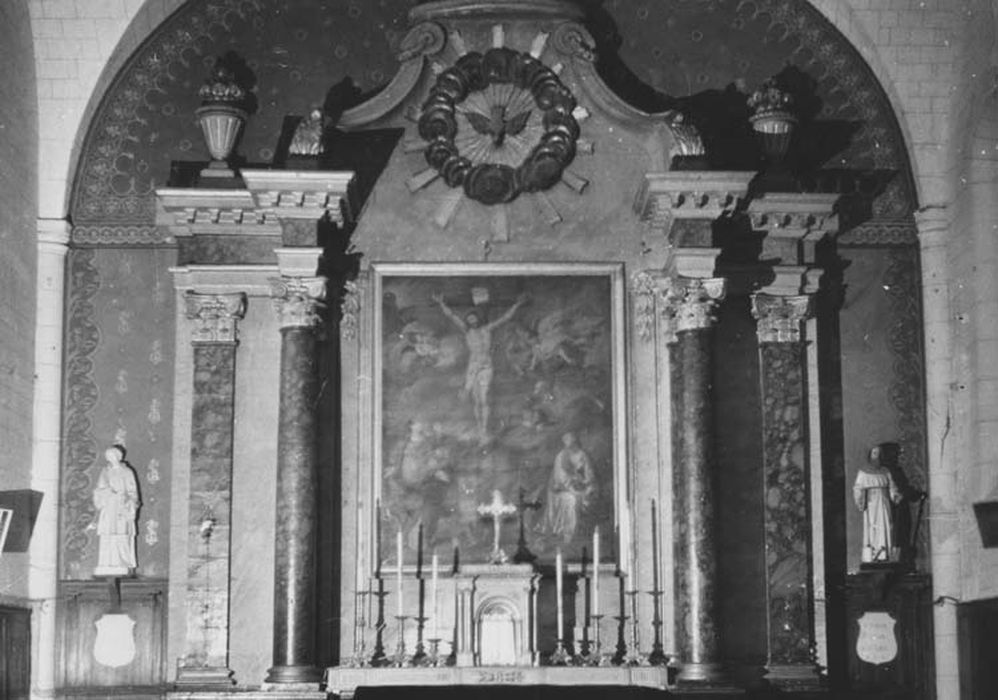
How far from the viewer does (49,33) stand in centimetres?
1717


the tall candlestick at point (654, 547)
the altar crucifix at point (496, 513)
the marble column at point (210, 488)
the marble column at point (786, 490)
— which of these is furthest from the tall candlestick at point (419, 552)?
the marble column at point (786, 490)

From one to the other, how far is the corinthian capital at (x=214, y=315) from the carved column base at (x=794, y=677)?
535cm

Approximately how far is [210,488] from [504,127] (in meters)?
4.05

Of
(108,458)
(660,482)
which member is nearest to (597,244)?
(660,482)

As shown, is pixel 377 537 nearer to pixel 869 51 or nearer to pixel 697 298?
pixel 697 298

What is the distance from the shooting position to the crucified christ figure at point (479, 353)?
54.8ft

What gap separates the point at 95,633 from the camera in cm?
1642

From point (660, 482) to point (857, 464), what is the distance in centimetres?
178

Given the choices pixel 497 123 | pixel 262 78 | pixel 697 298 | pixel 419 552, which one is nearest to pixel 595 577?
pixel 419 552

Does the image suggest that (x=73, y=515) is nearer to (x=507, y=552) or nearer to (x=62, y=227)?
(x=62, y=227)

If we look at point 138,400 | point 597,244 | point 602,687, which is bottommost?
point 602,687

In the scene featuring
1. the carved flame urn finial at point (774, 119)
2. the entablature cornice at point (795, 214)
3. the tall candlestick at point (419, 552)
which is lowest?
the tall candlestick at point (419, 552)

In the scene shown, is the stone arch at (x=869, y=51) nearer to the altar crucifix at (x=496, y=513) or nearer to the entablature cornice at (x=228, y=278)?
the altar crucifix at (x=496, y=513)

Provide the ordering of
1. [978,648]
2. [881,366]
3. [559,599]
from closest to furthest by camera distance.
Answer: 1. [559,599]
2. [978,648]
3. [881,366]
